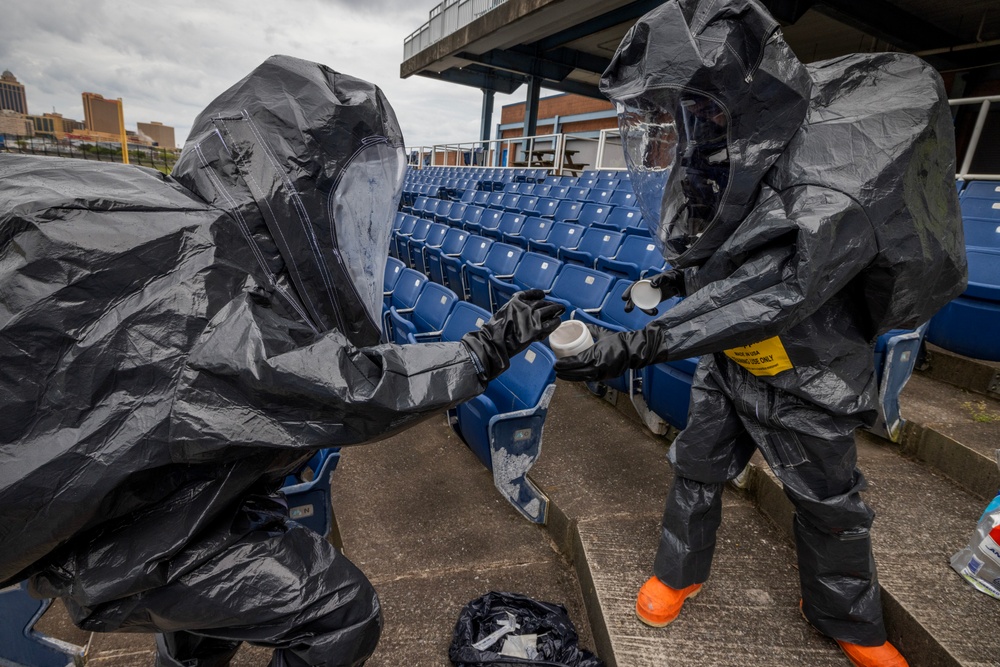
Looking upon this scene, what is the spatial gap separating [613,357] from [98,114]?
147 ft

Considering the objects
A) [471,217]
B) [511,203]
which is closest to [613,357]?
[471,217]

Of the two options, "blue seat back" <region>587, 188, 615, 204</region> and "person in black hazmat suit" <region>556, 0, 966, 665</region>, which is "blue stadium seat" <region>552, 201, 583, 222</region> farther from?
"person in black hazmat suit" <region>556, 0, 966, 665</region>

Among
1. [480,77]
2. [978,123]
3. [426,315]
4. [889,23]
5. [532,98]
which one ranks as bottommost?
[426,315]

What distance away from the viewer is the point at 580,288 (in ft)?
11.8

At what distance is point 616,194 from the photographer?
7.25 m

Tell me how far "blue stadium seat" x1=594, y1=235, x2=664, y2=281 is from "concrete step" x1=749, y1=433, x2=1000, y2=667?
74.7 inches

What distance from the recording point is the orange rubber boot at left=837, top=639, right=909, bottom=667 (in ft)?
5.13

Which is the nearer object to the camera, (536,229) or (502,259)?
(502,259)

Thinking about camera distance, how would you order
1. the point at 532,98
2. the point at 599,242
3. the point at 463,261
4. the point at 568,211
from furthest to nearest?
the point at 532,98 → the point at 568,211 → the point at 463,261 → the point at 599,242

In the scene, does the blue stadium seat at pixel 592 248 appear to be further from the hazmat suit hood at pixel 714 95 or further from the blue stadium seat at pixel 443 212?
the blue stadium seat at pixel 443 212

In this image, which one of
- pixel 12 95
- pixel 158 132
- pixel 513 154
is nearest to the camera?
pixel 513 154

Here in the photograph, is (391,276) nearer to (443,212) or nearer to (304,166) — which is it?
(304,166)

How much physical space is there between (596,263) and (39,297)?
12.9 feet

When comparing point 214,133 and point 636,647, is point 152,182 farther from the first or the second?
point 636,647
